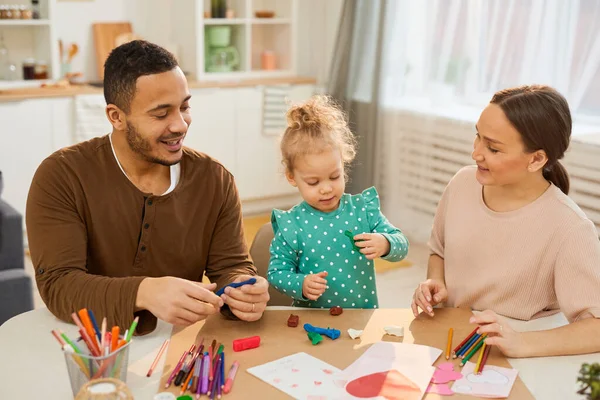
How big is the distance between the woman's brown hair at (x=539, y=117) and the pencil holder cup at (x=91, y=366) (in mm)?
995

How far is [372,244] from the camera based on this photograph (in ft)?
5.89

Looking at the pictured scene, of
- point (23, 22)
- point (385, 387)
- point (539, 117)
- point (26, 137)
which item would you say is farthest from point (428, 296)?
point (23, 22)

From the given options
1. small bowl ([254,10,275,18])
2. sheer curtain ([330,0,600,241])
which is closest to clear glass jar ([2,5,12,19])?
small bowl ([254,10,275,18])

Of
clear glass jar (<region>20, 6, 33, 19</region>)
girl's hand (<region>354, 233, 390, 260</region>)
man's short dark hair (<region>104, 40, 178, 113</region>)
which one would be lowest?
girl's hand (<region>354, 233, 390, 260</region>)

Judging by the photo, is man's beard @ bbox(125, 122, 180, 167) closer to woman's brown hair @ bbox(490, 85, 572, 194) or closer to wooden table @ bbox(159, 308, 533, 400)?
wooden table @ bbox(159, 308, 533, 400)

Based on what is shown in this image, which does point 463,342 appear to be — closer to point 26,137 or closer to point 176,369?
point 176,369

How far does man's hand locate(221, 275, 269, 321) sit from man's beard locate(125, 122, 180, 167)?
0.41 meters

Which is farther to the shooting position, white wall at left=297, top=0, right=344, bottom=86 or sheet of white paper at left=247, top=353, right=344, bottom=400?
white wall at left=297, top=0, right=344, bottom=86

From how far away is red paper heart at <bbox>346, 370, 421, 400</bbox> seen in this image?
4.48ft

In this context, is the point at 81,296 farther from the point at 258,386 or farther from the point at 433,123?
the point at 433,123

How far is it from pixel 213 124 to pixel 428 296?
3.30 m

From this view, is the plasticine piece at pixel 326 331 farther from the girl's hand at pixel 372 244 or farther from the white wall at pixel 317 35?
the white wall at pixel 317 35

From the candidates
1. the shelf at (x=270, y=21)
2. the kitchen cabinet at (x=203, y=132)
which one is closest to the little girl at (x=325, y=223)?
the kitchen cabinet at (x=203, y=132)

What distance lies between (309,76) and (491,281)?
12.1 feet
